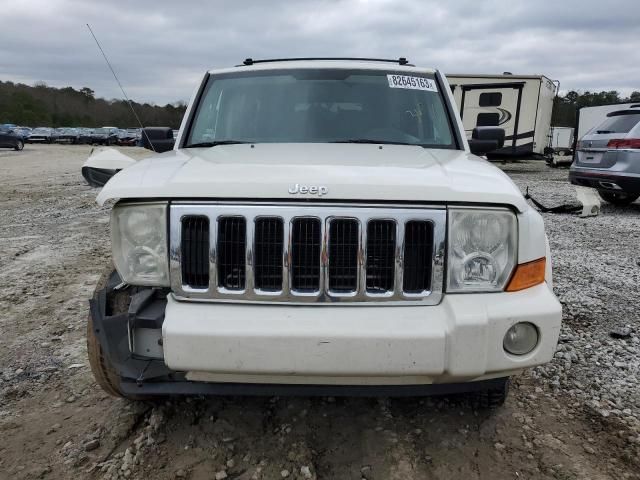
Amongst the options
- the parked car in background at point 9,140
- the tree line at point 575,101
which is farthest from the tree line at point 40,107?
the tree line at point 575,101

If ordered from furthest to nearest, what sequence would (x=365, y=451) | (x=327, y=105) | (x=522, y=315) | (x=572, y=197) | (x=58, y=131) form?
(x=58, y=131), (x=572, y=197), (x=327, y=105), (x=365, y=451), (x=522, y=315)

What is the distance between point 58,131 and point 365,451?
178ft

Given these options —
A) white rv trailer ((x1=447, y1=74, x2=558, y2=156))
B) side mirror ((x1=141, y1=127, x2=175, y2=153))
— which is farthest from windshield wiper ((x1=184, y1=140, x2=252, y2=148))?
white rv trailer ((x1=447, y1=74, x2=558, y2=156))

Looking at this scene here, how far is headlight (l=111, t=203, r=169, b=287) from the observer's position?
214cm

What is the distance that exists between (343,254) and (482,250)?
0.59 m

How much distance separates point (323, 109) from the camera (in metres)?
3.41

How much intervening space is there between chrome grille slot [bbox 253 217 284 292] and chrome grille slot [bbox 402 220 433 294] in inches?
19.9

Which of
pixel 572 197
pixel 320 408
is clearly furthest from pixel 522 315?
pixel 572 197

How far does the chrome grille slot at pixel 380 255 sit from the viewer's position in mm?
2051

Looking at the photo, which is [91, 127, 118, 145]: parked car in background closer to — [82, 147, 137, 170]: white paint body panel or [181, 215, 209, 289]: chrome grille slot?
[82, 147, 137, 170]: white paint body panel

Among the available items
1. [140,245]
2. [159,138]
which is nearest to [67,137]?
[159,138]

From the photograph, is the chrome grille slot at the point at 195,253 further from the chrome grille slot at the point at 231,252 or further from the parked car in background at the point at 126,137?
the parked car in background at the point at 126,137

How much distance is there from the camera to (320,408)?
2732 mm

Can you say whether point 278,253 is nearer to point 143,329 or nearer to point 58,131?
point 143,329
